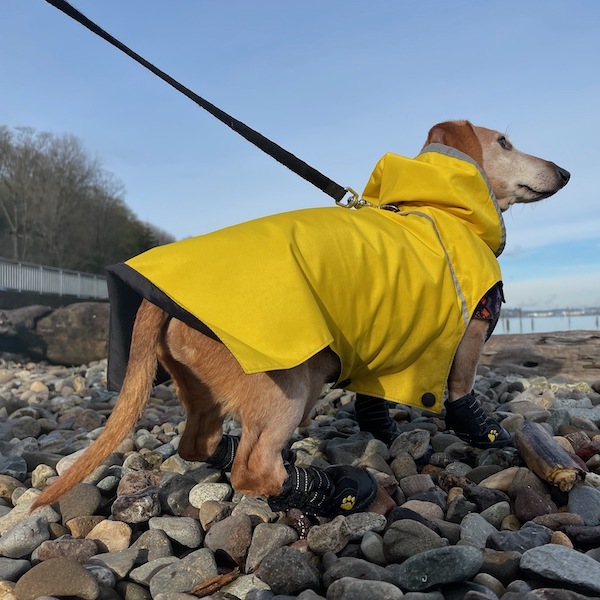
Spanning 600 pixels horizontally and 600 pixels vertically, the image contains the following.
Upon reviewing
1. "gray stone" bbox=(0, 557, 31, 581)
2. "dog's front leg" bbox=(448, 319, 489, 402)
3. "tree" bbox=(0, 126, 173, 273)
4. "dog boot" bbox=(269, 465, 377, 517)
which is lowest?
"gray stone" bbox=(0, 557, 31, 581)

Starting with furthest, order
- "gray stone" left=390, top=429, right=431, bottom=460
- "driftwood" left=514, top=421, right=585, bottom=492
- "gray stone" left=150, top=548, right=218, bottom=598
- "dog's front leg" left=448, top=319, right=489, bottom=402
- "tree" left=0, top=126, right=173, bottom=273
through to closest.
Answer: "tree" left=0, top=126, right=173, bottom=273
"gray stone" left=390, top=429, right=431, bottom=460
"dog's front leg" left=448, top=319, right=489, bottom=402
"driftwood" left=514, top=421, right=585, bottom=492
"gray stone" left=150, top=548, right=218, bottom=598

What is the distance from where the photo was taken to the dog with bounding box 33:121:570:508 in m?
2.69

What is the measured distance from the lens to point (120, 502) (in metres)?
3.17

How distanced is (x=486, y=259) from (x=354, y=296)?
3.23 ft

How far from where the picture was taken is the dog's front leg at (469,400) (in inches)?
141

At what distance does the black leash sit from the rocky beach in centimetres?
162

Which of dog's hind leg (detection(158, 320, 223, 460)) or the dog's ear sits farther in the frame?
the dog's ear

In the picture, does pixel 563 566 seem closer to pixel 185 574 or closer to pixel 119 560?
pixel 185 574

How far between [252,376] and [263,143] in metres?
1.67

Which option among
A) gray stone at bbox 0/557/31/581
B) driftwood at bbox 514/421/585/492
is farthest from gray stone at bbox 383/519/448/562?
gray stone at bbox 0/557/31/581

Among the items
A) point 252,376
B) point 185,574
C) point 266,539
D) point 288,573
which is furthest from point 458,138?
point 185,574

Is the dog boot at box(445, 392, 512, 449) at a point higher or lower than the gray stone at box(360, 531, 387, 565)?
higher

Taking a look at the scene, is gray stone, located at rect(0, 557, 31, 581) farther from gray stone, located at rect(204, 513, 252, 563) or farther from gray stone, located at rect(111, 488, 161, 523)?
gray stone, located at rect(204, 513, 252, 563)

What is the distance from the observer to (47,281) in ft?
86.8
